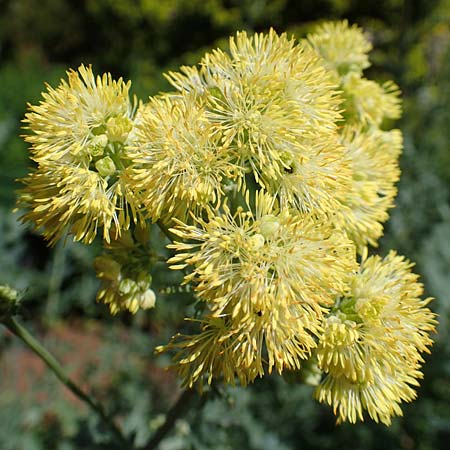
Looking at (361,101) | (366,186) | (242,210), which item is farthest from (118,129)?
(361,101)

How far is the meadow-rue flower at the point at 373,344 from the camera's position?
1.55 metres

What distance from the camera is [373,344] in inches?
61.0

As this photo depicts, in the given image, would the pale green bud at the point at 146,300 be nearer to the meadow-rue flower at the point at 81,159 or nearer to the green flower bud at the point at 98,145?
the meadow-rue flower at the point at 81,159

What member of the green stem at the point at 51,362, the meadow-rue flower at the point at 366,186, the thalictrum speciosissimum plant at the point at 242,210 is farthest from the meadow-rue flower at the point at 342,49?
the green stem at the point at 51,362

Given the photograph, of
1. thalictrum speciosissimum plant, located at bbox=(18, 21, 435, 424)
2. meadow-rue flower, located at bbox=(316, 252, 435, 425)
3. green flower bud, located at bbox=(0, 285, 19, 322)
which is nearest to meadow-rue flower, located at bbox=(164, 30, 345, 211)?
thalictrum speciosissimum plant, located at bbox=(18, 21, 435, 424)

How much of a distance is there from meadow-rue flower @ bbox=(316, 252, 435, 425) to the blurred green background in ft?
1.46

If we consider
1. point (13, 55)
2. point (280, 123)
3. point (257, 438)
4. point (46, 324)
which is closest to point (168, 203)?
point (280, 123)

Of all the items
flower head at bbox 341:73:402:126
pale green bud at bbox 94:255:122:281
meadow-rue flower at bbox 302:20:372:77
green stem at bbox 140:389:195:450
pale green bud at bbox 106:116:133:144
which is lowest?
green stem at bbox 140:389:195:450

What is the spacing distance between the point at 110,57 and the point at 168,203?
26.0 ft

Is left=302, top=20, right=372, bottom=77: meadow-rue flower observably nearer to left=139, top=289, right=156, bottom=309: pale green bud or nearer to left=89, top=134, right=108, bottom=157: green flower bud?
left=89, top=134, right=108, bottom=157: green flower bud

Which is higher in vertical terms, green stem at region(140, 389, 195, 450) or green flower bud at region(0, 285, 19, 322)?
green flower bud at region(0, 285, 19, 322)

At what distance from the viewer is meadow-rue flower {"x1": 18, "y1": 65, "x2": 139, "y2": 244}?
4.91 ft

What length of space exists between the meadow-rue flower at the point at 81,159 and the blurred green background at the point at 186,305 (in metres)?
0.42

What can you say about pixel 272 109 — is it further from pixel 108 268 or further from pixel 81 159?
pixel 108 268
